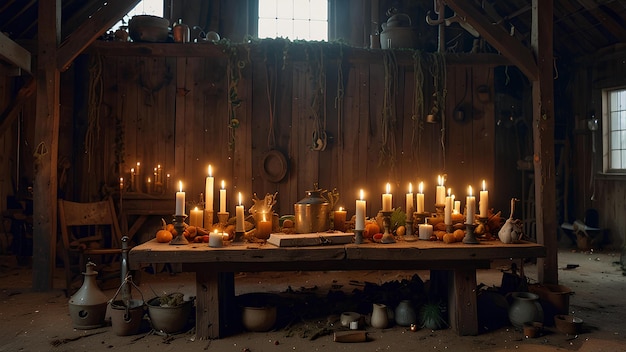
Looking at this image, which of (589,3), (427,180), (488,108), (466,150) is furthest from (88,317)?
(589,3)

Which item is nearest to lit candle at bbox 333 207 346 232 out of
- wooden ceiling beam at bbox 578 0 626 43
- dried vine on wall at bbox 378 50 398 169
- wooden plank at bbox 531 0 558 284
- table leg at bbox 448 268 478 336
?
table leg at bbox 448 268 478 336

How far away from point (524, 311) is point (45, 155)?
480 cm

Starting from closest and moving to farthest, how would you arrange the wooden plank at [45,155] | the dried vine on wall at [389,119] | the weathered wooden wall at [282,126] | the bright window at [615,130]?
1. the wooden plank at [45,155]
2. the weathered wooden wall at [282,126]
3. the dried vine on wall at [389,119]
4. the bright window at [615,130]

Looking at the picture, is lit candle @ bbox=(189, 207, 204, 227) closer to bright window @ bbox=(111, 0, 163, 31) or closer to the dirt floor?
the dirt floor

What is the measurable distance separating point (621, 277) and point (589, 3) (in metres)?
3.86

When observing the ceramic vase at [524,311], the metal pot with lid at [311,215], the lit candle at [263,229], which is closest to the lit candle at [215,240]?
the lit candle at [263,229]

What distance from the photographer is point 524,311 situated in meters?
4.05

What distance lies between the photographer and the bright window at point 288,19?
7863 mm

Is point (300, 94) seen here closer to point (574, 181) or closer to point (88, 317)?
point (88, 317)

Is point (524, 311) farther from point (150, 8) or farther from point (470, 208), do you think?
point (150, 8)

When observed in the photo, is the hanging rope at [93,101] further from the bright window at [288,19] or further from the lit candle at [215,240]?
the lit candle at [215,240]

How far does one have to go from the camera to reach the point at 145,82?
6.44 meters

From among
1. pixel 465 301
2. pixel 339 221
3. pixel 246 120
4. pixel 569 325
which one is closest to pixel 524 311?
pixel 569 325

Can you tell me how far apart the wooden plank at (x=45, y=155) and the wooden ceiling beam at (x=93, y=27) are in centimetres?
11
